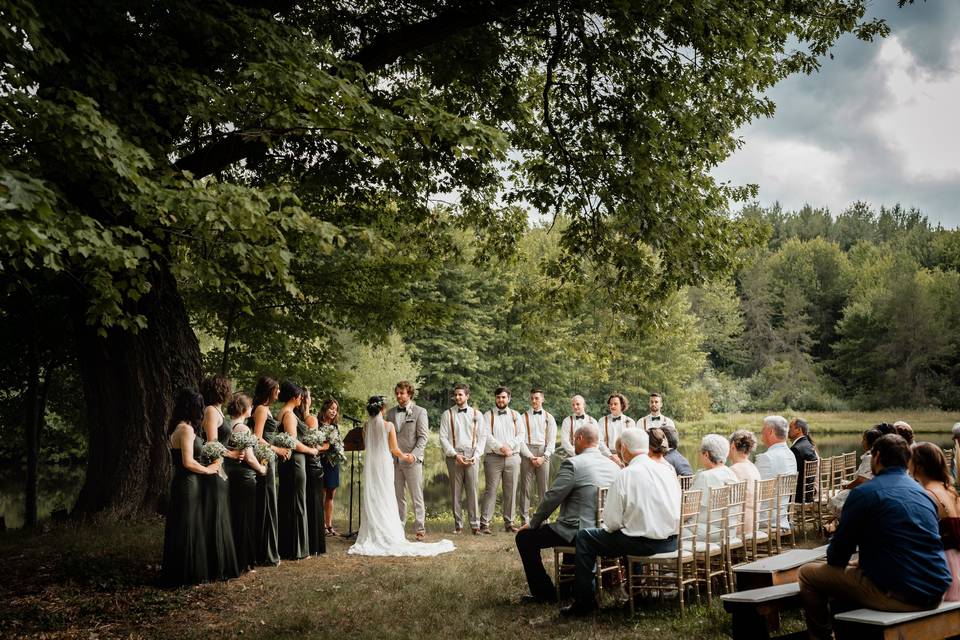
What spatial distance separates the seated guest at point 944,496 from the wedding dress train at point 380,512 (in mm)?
6135

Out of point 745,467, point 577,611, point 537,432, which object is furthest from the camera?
point 537,432

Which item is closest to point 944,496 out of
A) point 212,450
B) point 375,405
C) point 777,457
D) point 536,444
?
point 777,457

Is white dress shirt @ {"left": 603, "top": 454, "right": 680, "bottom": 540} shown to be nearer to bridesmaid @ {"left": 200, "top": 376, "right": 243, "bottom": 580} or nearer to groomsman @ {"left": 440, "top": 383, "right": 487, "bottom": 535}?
bridesmaid @ {"left": 200, "top": 376, "right": 243, "bottom": 580}

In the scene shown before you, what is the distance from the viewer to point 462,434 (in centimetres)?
1222

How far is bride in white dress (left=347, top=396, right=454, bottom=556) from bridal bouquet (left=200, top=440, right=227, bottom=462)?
2675 mm

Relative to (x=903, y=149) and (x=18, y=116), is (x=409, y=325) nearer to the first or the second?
(x=18, y=116)

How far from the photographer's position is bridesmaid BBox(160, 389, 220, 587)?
304 inches

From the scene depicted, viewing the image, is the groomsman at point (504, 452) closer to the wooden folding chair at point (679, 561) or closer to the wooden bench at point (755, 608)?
the wooden folding chair at point (679, 561)

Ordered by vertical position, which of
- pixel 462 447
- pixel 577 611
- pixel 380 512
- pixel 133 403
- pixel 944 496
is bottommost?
pixel 577 611

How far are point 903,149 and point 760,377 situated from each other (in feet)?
145

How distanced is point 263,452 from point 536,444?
210 inches

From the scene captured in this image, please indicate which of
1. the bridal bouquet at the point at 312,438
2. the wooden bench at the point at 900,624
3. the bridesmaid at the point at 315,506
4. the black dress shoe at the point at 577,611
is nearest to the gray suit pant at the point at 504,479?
the bridesmaid at the point at 315,506

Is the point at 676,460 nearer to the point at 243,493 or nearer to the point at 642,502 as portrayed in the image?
the point at 642,502

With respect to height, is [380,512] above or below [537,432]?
below
